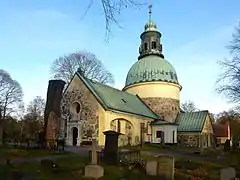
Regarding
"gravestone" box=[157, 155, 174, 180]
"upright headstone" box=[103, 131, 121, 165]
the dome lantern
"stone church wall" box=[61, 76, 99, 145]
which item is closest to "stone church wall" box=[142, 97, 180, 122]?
the dome lantern

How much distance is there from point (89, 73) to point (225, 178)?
2917cm

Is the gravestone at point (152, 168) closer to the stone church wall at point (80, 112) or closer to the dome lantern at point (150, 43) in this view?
the stone church wall at point (80, 112)

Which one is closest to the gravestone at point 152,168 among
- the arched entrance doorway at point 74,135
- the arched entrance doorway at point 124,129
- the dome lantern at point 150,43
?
the arched entrance doorway at point 124,129

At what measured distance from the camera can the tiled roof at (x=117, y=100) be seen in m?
30.6

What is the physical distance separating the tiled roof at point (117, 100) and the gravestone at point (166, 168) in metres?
16.7

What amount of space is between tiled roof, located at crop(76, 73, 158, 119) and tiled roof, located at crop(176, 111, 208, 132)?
11.9 feet

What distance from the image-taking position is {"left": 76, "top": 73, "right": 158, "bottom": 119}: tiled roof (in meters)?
30.6

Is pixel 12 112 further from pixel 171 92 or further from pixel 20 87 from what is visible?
pixel 171 92

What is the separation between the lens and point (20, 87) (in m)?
48.8

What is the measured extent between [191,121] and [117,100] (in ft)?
34.6

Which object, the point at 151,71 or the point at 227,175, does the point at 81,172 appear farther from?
the point at 151,71

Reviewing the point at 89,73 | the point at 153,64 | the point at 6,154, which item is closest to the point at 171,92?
the point at 153,64

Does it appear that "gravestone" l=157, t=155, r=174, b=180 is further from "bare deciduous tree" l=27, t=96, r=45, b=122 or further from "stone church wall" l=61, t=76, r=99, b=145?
"bare deciduous tree" l=27, t=96, r=45, b=122

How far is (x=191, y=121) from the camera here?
38750 mm
